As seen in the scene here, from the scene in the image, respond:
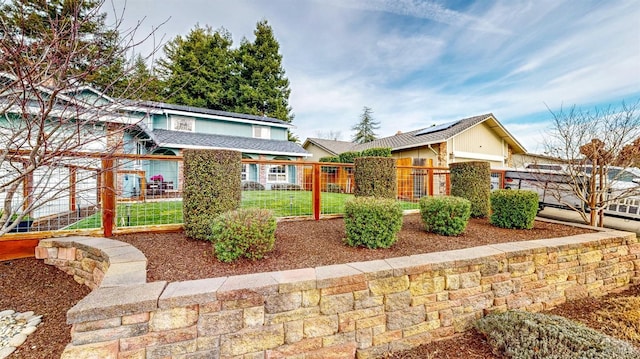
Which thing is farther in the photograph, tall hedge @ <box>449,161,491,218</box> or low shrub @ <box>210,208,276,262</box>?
tall hedge @ <box>449,161,491,218</box>

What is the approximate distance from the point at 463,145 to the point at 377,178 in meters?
9.95

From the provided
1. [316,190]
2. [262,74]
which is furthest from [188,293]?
[262,74]

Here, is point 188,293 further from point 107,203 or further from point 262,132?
point 262,132

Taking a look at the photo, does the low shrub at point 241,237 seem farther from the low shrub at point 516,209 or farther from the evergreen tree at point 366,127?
the evergreen tree at point 366,127

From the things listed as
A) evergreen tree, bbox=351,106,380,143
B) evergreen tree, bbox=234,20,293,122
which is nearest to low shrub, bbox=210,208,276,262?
evergreen tree, bbox=234,20,293,122

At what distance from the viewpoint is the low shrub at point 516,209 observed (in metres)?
4.77

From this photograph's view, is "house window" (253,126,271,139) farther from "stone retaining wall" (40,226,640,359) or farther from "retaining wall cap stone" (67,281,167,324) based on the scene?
"retaining wall cap stone" (67,281,167,324)

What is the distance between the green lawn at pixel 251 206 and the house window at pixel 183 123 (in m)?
10.5

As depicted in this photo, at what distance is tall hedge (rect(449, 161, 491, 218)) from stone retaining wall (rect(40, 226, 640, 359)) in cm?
211

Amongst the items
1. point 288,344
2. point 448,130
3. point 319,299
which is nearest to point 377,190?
point 319,299

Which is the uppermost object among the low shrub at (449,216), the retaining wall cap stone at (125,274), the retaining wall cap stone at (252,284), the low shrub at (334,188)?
the low shrub at (334,188)

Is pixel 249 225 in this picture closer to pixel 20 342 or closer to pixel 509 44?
pixel 20 342

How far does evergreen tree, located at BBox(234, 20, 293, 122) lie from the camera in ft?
68.3

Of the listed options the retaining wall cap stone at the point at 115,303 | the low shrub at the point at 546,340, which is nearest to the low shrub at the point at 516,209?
the low shrub at the point at 546,340
